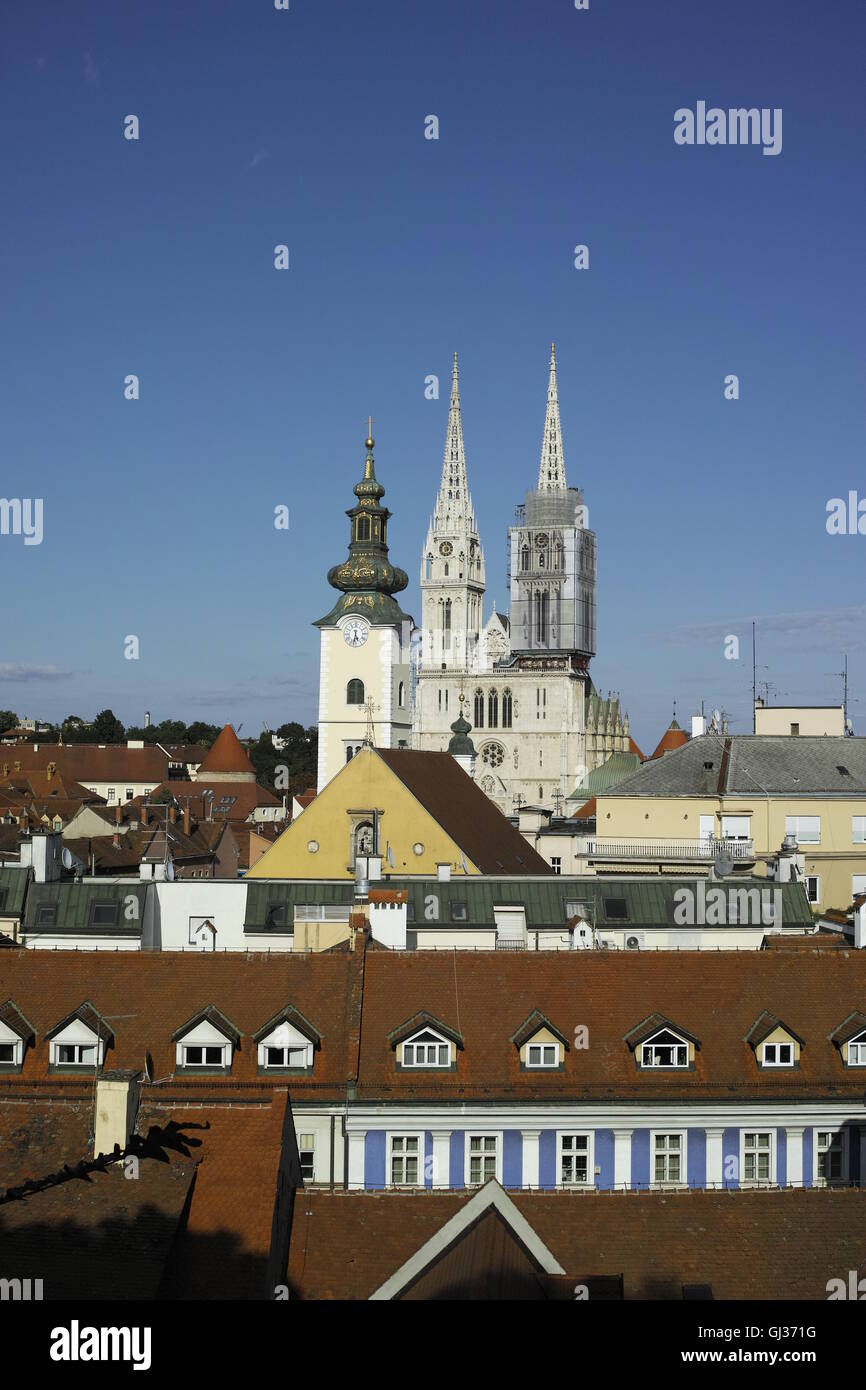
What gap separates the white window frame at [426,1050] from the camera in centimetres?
2609

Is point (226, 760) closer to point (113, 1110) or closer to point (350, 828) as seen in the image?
point (350, 828)

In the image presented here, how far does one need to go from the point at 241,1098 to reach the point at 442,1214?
23.3 ft

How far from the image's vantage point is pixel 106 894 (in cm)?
4156

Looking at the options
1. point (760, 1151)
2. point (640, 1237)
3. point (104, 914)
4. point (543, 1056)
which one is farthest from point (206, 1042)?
point (104, 914)

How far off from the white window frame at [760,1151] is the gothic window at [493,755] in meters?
147

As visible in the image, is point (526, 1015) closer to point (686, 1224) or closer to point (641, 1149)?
point (641, 1149)

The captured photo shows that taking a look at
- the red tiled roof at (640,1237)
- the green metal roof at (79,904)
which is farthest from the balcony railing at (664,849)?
the red tiled roof at (640,1237)

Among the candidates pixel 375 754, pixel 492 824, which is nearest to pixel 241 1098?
Result: pixel 375 754

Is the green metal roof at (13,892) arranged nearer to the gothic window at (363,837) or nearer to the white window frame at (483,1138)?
the gothic window at (363,837)

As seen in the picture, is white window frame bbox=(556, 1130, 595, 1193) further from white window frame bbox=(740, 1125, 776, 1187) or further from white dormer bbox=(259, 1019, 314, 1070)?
white dormer bbox=(259, 1019, 314, 1070)

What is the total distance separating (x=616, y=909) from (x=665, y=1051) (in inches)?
578

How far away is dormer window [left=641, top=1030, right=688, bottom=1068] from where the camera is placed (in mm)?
26359

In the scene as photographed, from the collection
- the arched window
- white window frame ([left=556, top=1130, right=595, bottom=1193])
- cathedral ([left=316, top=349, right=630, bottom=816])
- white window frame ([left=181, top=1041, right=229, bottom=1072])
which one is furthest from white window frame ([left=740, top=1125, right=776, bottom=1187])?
the arched window

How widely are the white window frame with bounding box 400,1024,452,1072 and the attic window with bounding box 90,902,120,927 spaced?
16224mm
